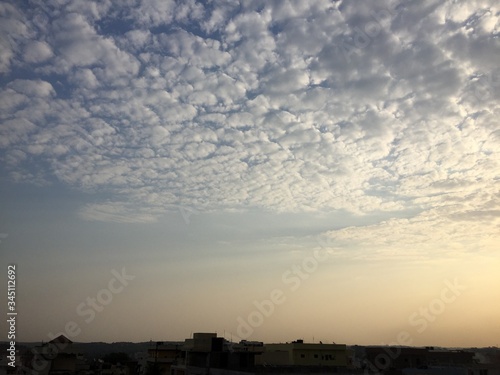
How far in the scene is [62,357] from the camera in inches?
2477

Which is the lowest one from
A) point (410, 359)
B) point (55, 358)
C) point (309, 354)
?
point (55, 358)

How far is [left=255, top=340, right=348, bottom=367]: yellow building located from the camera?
195 ft

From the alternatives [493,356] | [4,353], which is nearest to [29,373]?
[4,353]

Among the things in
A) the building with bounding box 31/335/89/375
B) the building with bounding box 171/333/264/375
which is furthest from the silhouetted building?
the building with bounding box 31/335/89/375

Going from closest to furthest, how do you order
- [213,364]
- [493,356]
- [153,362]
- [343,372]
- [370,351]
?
[343,372] → [213,364] → [493,356] → [370,351] → [153,362]

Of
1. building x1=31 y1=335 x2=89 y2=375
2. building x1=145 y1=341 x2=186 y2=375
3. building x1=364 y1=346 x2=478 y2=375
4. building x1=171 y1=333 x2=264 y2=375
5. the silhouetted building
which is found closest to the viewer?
building x1=171 y1=333 x2=264 y2=375

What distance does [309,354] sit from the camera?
2361 inches

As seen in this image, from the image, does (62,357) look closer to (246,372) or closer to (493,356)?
(246,372)

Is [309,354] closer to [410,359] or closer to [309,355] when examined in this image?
[309,355]

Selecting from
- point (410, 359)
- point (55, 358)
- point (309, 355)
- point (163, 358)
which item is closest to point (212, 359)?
point (309, 355)

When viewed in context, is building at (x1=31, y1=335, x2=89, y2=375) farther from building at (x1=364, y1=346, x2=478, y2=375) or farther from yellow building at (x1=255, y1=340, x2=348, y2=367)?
building at (x1=364, y1=346, x2=478, y2=375)

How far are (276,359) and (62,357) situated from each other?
31025 mm

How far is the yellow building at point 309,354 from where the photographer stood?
5941 cm

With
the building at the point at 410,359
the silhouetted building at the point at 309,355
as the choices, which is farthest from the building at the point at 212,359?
the building at the point at 410,359
